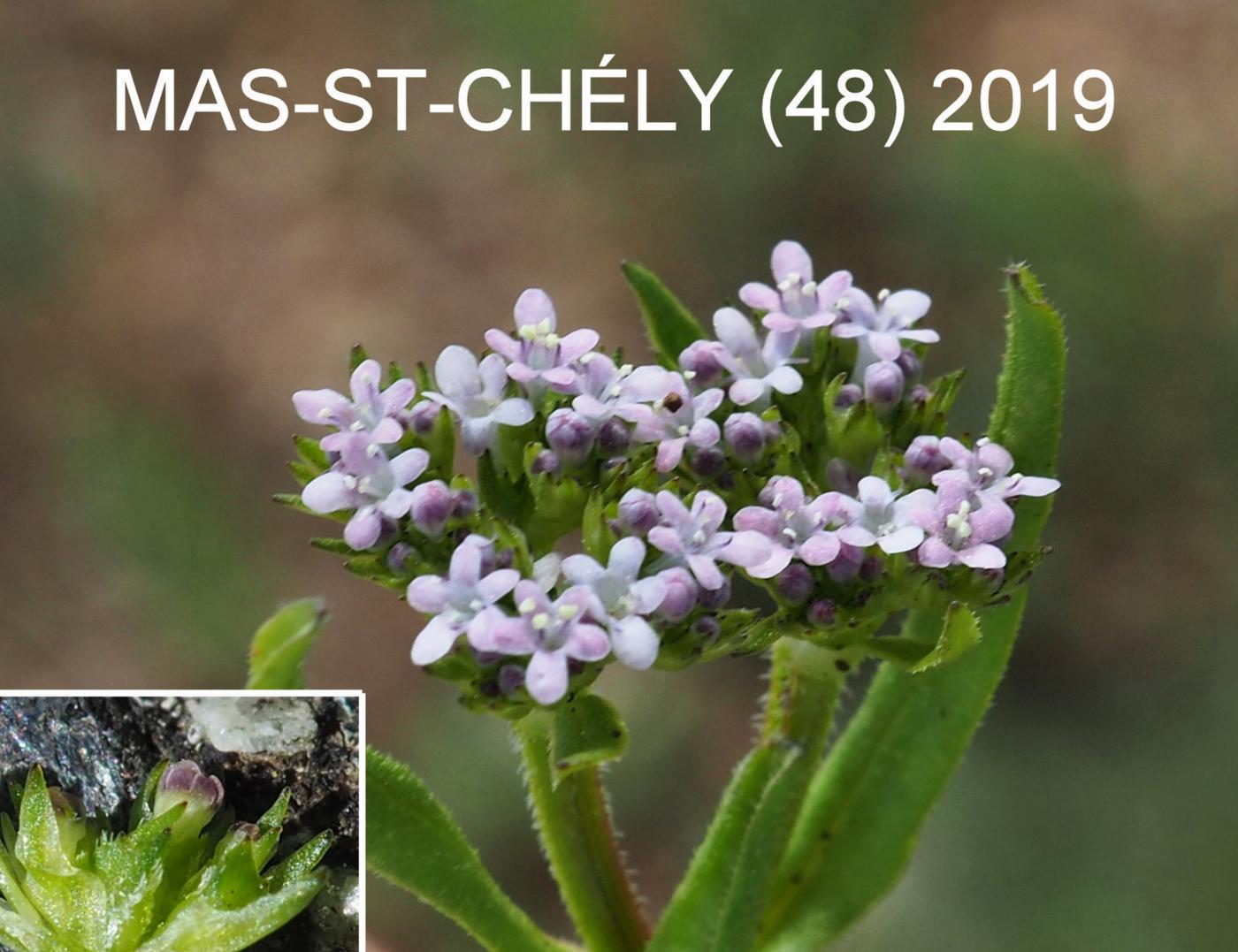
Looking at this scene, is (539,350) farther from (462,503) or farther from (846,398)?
(846,398)

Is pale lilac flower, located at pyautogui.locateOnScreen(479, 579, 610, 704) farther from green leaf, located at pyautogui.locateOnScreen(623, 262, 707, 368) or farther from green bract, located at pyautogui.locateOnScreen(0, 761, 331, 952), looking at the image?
green leaf, located at pyautogui.locateOnScreen(623, 262, 707, 368)

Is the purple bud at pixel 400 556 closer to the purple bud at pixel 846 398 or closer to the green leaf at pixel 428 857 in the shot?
the green leaf at pixel 428 857

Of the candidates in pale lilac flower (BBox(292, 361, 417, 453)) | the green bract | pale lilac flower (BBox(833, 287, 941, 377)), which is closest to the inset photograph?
the green bract

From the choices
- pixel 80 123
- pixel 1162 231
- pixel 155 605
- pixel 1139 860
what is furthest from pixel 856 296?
pixel 80 123

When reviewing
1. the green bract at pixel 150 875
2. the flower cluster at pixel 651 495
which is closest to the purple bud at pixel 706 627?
the flower cluster at pixel 651 495

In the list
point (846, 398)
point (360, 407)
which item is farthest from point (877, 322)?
point (360, 407)

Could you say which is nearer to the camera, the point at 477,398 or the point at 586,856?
the point at 477,398
